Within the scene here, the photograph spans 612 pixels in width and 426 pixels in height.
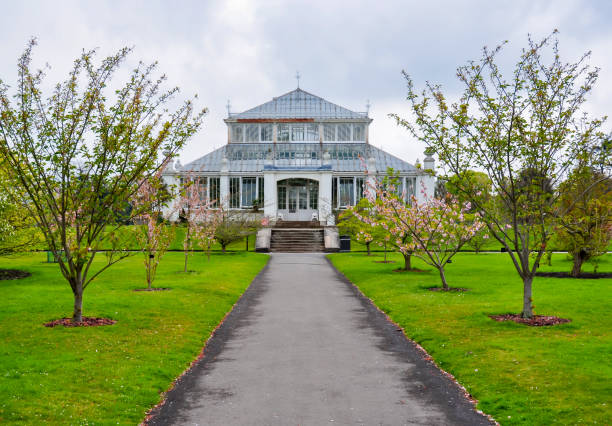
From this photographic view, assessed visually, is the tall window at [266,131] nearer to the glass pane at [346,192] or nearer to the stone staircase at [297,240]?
the glass pane at [346,192]

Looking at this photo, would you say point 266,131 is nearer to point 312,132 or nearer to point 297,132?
point 297,132

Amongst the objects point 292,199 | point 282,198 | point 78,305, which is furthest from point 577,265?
point 282,198

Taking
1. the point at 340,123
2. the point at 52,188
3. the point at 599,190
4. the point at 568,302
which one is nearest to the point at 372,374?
the point at 52,188

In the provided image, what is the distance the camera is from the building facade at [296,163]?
51.0 m

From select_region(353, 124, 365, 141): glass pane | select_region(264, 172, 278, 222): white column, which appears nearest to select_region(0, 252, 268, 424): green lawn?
select_region(264, 172, 278, 222): white column

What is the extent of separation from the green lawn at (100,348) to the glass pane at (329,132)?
38.3 m

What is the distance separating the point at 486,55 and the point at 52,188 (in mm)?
9844

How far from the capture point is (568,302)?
15.2 metres

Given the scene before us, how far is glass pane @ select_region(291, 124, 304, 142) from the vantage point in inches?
2231

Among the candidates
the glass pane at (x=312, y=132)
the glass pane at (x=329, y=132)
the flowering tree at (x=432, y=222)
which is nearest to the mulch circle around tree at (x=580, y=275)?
the flowering tree at (x=432, y=222)

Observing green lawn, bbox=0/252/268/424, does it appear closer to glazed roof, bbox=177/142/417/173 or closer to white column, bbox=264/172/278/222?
white column, bbox=264/172/278/222

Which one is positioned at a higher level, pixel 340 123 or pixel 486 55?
pixel 340 123

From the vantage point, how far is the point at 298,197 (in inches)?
2067

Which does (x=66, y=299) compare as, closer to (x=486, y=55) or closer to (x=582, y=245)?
(x=486, y=55)
